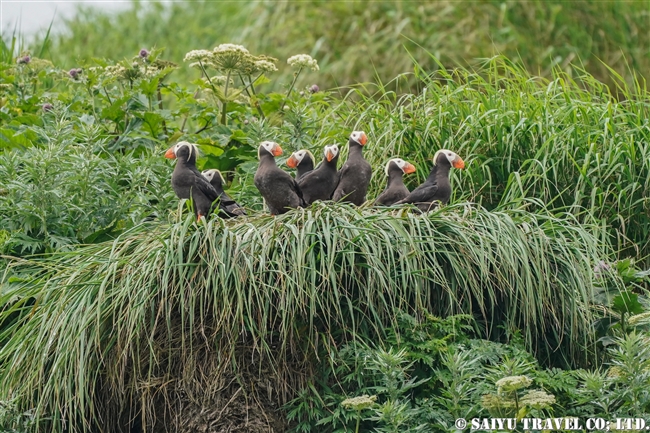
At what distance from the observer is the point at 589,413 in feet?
11.6

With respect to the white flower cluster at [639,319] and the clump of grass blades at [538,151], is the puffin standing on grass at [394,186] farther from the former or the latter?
the white flower cluster at [639,319]

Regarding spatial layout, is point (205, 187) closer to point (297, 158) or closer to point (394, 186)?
point (297, 158)

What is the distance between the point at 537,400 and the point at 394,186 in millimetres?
1620

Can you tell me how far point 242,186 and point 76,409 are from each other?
1872mm

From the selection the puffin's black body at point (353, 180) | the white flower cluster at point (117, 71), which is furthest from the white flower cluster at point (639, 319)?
the white flower cluster at point (117, 71)

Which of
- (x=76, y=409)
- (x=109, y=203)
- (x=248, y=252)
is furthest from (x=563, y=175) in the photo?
(x=76, y=409)

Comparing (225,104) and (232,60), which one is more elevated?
(232,60)

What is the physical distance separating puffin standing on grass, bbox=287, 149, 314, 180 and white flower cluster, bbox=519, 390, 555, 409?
71.5 inches

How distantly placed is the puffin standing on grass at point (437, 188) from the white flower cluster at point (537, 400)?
135cm

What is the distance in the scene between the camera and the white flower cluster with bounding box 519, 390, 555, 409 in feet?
10.2

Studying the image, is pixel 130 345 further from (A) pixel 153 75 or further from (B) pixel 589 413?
(A) pixel 153 75

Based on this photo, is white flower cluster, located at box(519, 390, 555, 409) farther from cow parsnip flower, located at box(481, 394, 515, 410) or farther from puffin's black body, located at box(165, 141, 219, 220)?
puffin's black body, located at box(165, 141, 219, 220)

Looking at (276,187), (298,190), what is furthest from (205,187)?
(298,190)

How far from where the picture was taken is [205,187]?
431cm
